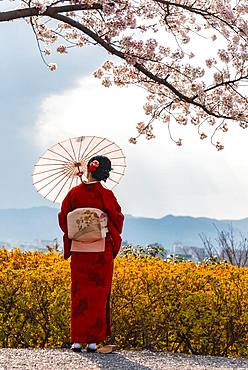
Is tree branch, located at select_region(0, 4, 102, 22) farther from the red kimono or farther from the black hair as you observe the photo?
the red kimono

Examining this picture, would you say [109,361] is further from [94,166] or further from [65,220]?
[94,166]

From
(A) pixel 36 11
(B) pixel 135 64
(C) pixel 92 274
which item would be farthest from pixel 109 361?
(A) pixel 36 11

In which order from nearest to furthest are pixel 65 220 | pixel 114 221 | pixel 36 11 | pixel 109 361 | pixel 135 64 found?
pixel 109 361, pixel 36 11, pixel 114 221, pixel 65 220, pixel 135 64

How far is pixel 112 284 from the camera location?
7121 mm

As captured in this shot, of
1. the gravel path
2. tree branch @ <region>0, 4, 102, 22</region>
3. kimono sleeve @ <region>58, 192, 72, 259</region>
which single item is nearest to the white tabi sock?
the gravel path

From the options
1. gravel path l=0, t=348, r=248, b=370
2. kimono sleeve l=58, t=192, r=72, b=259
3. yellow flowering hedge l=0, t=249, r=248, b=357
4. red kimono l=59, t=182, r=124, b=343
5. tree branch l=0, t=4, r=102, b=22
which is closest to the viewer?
gravel path l=0, t=348, r=248, b=370

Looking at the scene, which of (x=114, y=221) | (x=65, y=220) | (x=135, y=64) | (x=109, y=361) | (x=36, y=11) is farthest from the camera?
(x=135, y=64)

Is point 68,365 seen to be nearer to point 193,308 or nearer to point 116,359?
point 116,359

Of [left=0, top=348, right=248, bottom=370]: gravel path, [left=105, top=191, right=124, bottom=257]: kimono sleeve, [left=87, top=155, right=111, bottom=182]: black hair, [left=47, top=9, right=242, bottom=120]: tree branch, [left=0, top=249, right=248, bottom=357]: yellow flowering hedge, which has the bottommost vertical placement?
[left=0, top=348, right=248, bottom=370]: gravel path

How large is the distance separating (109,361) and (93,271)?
2.47 feet

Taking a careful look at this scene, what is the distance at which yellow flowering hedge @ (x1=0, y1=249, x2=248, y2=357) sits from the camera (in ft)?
Answer: 23.0

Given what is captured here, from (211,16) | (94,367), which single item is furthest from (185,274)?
(211,16)

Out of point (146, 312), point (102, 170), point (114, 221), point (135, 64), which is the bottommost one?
point (146, 312)

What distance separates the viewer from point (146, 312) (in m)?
6.97
